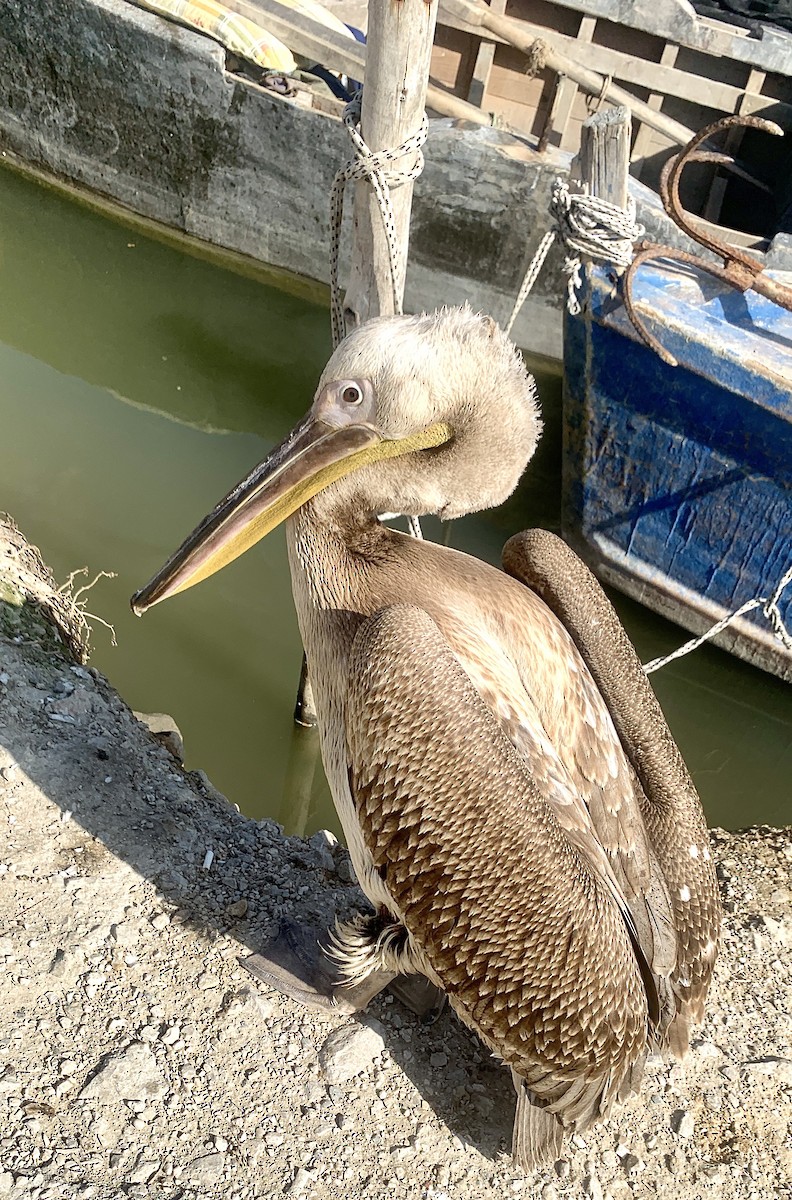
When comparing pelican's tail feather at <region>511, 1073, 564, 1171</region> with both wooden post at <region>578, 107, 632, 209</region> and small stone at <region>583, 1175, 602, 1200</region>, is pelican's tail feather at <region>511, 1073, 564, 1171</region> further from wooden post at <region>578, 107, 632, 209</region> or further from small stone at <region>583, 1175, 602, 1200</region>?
wooden post at <region>578, 107, 632, 209</region>

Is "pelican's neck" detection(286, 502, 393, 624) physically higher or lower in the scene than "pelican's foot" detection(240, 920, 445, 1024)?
higher

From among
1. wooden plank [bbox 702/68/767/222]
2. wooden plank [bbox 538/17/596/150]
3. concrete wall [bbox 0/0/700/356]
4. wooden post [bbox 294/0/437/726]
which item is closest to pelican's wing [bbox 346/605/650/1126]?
wooden post [bbox 294/0/437/726]

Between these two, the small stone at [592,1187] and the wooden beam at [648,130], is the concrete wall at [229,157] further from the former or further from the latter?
the small stone at [592,1187]

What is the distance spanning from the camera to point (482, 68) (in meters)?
8.54

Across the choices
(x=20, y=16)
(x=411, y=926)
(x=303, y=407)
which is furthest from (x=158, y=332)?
(x=411, y=926)

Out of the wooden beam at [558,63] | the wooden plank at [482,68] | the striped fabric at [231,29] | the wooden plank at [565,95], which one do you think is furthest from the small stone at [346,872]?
the wooden plank at [482,68]

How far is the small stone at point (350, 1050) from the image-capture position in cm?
276

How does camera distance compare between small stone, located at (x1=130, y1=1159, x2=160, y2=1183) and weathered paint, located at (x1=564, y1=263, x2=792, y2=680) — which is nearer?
small stone, located at (x1=130, y1=1159, x2=160, y2=1183)

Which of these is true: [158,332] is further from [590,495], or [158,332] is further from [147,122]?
[590,495]

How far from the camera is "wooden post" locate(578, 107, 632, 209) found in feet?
14.3

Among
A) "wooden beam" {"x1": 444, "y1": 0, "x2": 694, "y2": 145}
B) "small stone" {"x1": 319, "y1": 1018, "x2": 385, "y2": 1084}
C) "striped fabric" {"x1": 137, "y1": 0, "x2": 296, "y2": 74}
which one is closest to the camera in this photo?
"small stone" {"x1": 319, "y1": 1018, "x2": 385, "y2": 1084}

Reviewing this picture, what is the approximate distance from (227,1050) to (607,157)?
389cm

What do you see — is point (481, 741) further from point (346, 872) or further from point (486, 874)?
point (346, 872)

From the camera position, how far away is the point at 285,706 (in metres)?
4.92
